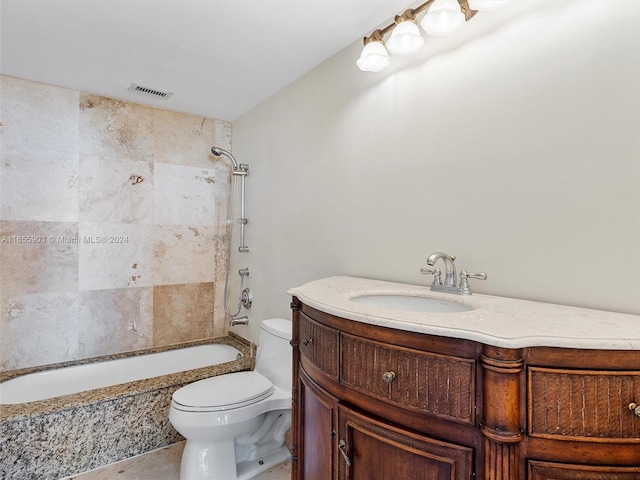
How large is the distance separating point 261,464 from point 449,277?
5.02 feet

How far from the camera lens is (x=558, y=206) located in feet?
3.64

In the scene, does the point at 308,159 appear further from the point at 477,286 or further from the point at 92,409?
the point at 92,409

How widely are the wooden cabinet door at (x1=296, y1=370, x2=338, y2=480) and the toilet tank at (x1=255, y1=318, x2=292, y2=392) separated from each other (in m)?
0.64

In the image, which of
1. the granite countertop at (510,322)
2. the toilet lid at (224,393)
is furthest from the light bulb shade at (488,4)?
the toilet lid at (224,393)

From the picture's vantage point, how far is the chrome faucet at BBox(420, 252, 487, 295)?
1.23 m

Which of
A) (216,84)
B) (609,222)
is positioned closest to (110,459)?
(216,84)

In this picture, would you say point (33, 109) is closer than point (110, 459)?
No

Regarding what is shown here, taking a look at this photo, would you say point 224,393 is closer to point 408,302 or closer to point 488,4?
point 408,302

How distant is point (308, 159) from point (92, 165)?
1658mm

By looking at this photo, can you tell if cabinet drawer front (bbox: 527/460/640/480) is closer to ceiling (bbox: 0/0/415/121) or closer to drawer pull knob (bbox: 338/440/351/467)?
drawer pull knob (bbox: 338/440/351/467)

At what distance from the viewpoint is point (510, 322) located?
0.83 meters

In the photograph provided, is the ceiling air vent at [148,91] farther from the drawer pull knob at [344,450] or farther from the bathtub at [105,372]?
the drawer pull knob at [344,450]

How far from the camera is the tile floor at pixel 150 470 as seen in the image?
1871 mm

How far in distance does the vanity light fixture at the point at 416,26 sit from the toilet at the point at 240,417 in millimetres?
1461
